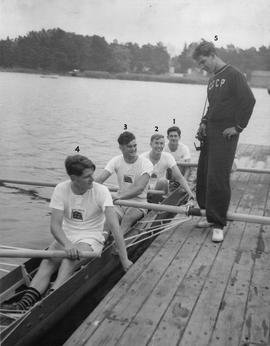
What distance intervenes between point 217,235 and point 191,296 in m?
1.45

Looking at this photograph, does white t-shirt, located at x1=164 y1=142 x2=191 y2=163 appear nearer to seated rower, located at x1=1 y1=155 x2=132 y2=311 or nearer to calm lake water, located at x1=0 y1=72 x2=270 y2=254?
calm lake water, located at x1=0 y1=72 x2=270 y2=254

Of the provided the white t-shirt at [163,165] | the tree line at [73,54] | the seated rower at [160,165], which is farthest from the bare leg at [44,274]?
the tree line at [73,54]

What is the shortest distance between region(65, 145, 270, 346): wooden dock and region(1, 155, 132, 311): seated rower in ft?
1.60

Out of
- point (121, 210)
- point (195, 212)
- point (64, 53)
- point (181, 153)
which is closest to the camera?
point (195, 212)

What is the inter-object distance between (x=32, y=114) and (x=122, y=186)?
26932 mm

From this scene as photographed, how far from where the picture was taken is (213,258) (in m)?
5.14

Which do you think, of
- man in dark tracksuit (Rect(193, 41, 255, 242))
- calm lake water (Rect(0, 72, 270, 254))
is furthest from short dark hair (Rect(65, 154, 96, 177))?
calm lake water (Rect(0, 72, 270, 254))

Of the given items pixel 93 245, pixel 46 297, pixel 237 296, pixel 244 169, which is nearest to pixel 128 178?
pixel 93 245

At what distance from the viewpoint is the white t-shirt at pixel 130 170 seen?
6438 millimetres

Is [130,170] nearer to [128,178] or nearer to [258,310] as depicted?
[128,178]

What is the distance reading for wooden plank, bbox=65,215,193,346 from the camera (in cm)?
362

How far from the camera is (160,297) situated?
4.23 metres

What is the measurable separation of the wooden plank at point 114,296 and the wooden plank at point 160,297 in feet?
0.78

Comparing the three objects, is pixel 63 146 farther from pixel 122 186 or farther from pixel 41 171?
pixel 122 186
